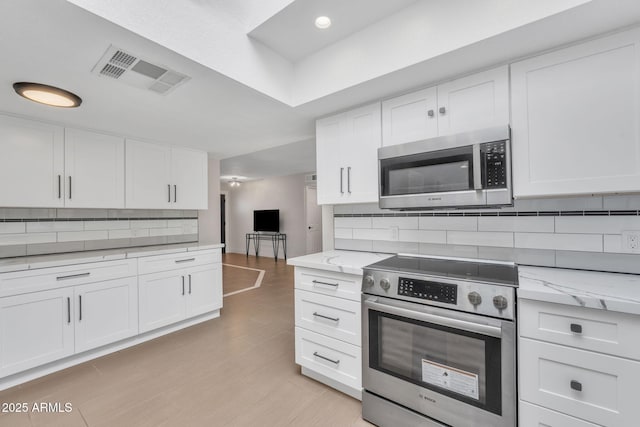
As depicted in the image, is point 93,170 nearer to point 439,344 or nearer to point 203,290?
point 203,290

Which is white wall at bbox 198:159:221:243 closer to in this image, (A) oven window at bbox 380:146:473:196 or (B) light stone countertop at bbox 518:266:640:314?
(A) oven window at bbox 380:146:473:196

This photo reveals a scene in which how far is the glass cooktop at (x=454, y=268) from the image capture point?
4.75 ft

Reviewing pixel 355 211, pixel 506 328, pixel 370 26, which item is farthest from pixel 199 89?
pixel 506 328

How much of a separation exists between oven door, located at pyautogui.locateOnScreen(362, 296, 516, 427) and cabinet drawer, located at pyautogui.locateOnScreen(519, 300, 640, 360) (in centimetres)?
10

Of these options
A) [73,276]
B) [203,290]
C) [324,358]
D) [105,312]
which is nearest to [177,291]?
[203,290]

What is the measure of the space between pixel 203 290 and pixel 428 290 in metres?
2.72

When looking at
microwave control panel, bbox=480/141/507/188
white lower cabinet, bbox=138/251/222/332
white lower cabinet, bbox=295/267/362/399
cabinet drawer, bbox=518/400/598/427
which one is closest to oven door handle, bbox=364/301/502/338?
white lower cabinet, bbox=295/267/362/399

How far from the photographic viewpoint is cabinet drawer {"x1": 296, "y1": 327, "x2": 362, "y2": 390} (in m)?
1.82

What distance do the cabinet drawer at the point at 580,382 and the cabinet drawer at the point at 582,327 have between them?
4cm

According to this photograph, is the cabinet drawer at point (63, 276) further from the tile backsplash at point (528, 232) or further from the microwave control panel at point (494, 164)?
the microwave control panel at point (494, 164)

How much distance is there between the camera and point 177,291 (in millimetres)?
3041

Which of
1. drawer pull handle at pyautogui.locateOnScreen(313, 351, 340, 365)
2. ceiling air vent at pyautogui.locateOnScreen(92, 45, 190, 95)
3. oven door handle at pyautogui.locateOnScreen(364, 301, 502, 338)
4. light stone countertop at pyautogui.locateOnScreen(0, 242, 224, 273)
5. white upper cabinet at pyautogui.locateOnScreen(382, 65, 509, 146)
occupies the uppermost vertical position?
ceiling air vent at pyautogui.locateOnScreen(92, 45, 190, 95)

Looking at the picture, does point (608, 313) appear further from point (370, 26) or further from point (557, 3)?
point (370, 26)

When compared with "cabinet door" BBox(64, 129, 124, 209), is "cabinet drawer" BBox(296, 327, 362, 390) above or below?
below
